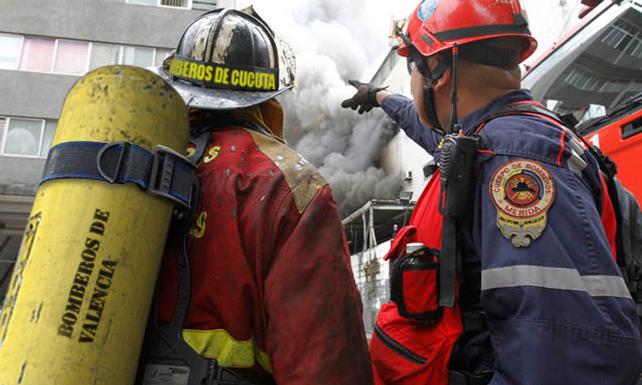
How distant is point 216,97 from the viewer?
152 cm

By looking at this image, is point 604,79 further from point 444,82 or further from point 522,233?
point 522,233

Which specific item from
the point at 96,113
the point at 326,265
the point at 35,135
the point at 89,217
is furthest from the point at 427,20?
the point at 35,135

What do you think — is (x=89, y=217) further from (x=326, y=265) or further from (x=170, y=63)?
(x=170, y=63)

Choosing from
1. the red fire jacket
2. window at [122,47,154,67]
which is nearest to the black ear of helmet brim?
the red fire jacket

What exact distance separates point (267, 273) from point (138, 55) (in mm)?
13312

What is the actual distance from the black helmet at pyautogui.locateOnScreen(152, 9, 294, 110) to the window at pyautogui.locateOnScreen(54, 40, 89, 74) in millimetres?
12911

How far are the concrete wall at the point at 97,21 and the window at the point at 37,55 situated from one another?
0.72 feet

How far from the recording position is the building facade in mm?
12227

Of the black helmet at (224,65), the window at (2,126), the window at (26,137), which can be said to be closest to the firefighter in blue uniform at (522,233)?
the black helmet at (224,65)

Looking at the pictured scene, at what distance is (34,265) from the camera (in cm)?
110

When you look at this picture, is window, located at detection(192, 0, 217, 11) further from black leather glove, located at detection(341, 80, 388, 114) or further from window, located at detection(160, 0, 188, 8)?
black leather glove, located at detection(341, 80, 388, 114)

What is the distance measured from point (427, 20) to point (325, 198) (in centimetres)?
78

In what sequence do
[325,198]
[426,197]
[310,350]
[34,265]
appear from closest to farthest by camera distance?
[34,265], [310,350], [325,198], [426,197]

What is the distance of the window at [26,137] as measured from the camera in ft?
40.0
